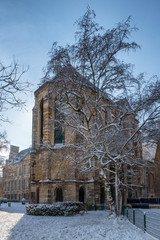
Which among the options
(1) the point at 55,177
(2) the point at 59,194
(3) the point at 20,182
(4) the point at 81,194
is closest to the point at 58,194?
(2) the point at 59,194

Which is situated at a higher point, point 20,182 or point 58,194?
point 58,194

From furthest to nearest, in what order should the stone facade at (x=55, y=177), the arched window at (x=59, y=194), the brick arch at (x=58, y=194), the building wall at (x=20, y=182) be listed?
the building wall at (x=20, y=182) → the arched window at (x=59, y=194) → the brick arch at (x=58, y=194) → the stone facade at (x=55, y=177)

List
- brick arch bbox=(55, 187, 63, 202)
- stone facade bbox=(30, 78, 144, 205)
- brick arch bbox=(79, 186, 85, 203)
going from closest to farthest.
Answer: stone facade bbox=(30, 78, 144, 205), brick arch bbox=(55, 187, 63, 202), brick arch bbox=(79, 186, 85, 203)

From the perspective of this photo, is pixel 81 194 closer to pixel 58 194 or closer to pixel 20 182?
pixel 58 194

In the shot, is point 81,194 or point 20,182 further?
point 20,182

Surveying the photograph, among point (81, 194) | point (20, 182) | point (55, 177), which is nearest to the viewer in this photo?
point (55, 177)

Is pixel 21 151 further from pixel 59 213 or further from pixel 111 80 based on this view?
pixel 111 80

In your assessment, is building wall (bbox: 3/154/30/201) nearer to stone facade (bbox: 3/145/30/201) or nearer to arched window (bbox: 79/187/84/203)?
stone facade (bbox: 3/145/30/201)

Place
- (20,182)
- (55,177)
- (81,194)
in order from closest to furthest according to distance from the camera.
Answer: (55,177), (81,194), (20,182)

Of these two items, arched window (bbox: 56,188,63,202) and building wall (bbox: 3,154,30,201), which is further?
building wall (bbox: 3,154,30,201)

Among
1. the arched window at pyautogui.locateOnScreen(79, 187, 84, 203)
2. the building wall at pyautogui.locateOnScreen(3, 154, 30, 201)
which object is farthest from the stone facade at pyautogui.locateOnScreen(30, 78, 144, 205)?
the building wall at pyautogui.locateOnScreen(3, 154, 30, 201)

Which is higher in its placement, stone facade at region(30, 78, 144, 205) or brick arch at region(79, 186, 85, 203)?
A: stone facade at region(30, 78, 144, 205)

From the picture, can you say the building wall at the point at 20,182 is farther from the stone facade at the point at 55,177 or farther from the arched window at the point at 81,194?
the arched window at the point at 81,194

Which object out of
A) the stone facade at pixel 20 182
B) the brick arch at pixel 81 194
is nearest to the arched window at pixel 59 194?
the brick arch at pixel 81 194
